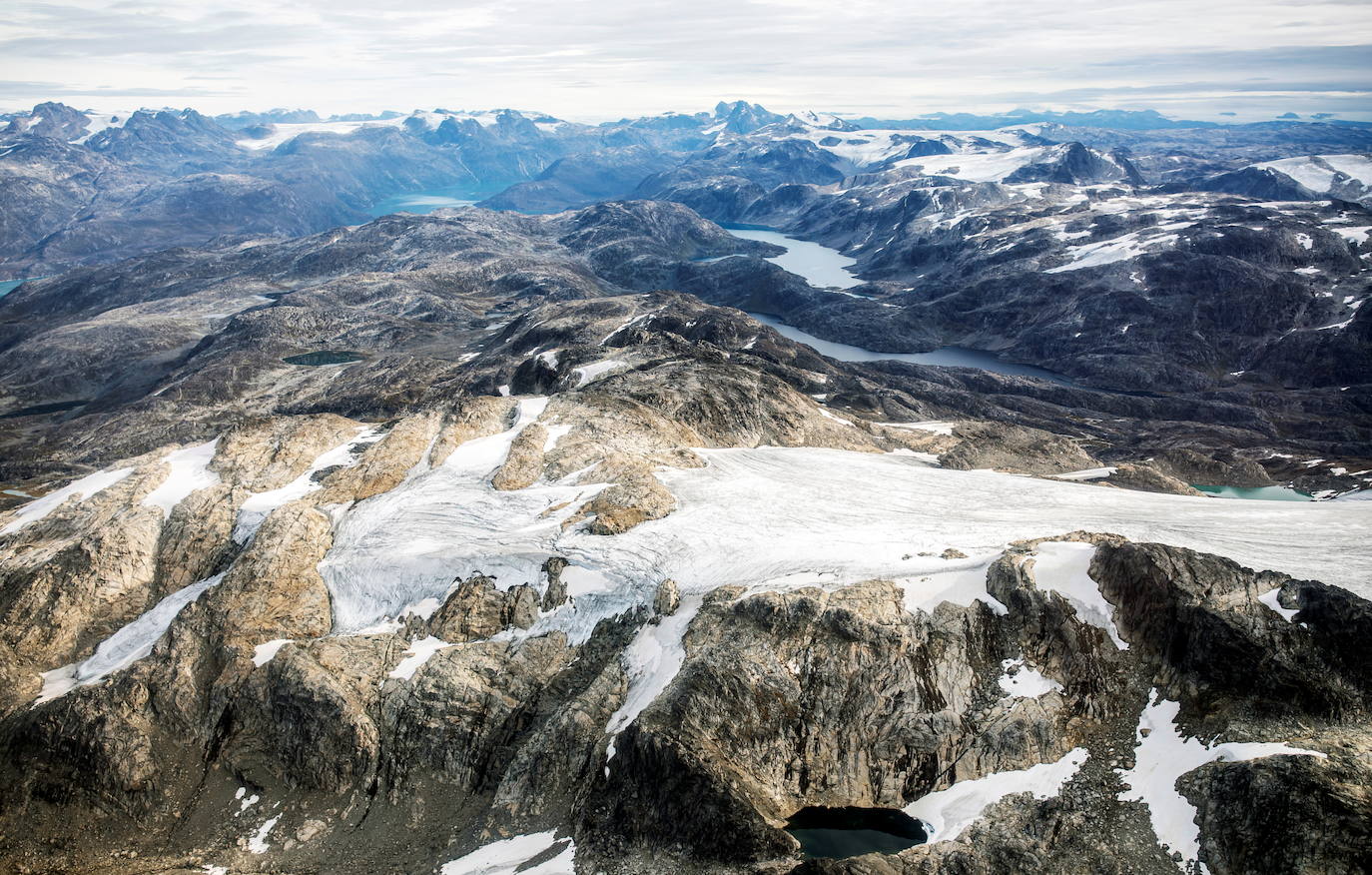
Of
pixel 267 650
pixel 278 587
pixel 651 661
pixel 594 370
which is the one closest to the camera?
pixel 651 661

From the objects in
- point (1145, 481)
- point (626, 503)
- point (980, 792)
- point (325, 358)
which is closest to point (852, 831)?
point (980, 792)

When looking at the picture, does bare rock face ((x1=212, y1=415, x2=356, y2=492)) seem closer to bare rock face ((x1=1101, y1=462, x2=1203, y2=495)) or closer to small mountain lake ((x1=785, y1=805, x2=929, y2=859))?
small mountain lake ((x1=785, y1=805, x2=929, y2=859))

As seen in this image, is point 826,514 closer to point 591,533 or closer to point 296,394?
point 591,533

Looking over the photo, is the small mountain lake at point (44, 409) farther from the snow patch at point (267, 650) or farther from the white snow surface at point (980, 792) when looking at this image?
the white snow surface at point (980, 792)

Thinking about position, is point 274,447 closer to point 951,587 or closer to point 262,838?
point 262,838

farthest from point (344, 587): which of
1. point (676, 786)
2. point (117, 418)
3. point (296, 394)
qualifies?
point (117, 418)

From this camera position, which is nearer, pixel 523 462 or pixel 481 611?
pixel 481 611
